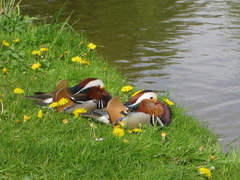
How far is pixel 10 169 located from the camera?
384cm

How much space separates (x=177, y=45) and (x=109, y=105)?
16.6 feet

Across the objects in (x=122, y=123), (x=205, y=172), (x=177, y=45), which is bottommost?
(x=177, y=45)

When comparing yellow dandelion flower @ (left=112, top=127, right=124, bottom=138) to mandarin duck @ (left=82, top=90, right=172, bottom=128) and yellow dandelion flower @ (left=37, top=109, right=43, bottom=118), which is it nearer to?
mandarin duck @ (left=82, top=90, right=172, bottom=128)

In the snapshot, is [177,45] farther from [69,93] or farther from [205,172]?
[205,172]

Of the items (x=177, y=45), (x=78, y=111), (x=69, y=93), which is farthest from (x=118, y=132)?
(x=177, y=45)

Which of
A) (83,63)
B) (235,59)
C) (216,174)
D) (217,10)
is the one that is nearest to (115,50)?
(235,59)

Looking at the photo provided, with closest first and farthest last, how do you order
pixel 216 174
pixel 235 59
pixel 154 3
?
pixel 216 174 < pixel 235 59 < pixel 154 3

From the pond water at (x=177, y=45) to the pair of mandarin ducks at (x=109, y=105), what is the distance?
1.14 m

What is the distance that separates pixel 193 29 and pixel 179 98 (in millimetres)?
3913

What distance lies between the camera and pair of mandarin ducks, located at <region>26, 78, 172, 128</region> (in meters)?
4.75

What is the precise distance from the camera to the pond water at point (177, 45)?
23.0 ft

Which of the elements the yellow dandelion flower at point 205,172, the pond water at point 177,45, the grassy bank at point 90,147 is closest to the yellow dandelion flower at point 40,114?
the grassy bank at point 90,147

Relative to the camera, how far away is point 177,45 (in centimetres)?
964

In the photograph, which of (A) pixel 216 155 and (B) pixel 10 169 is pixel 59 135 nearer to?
(B) pixel 10 169
